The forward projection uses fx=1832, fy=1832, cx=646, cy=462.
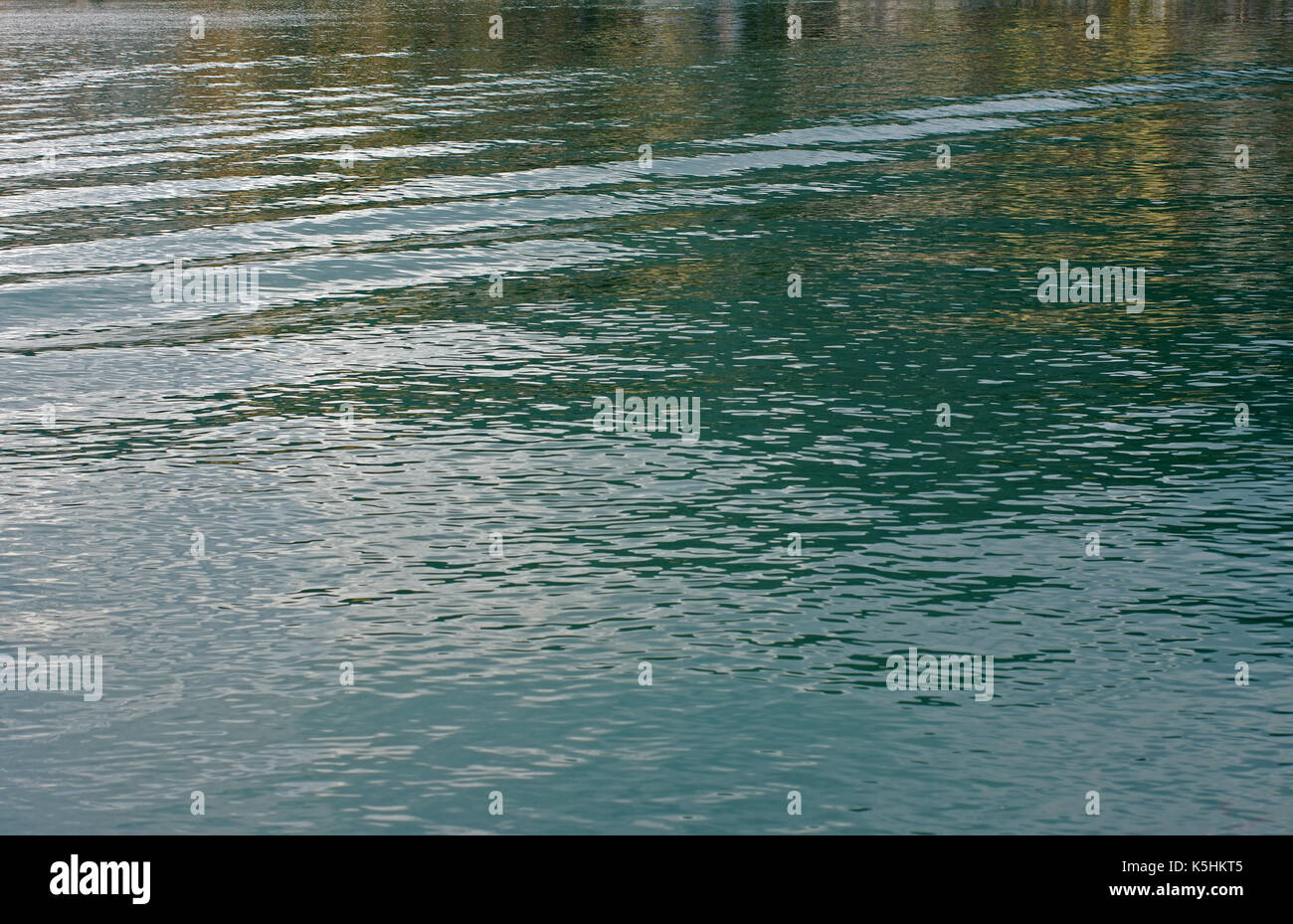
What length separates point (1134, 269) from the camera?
39.3 feet

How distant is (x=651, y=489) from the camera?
305 inches

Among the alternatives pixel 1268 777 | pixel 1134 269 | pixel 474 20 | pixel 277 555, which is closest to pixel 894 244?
pixel 1134 269

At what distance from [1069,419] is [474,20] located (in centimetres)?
3046

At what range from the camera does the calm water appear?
5.34 m

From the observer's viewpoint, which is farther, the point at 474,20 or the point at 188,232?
the point at 474,20

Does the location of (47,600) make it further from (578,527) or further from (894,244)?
(894,244)

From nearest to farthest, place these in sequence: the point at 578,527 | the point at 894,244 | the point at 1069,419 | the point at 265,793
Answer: the point at 265,793 → the point at 578,527 → the point at 1069,419 → the point at 894,244

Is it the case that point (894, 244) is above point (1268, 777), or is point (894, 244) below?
above

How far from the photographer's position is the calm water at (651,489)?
5.34 meters

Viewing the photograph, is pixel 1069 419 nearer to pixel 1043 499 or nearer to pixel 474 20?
pixel 1043 499

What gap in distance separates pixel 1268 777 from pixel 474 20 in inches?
1338
